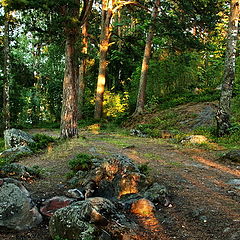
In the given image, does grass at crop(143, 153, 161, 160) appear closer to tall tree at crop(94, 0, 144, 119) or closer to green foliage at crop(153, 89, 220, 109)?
green foliage at crop(153, 89, 220, 109)

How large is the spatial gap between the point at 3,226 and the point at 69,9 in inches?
373

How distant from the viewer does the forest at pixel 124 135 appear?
4039 millimetres

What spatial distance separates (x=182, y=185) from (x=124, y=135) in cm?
930

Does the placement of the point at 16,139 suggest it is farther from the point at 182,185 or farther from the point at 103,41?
the point at 103,41

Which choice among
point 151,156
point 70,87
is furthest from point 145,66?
point 151,156

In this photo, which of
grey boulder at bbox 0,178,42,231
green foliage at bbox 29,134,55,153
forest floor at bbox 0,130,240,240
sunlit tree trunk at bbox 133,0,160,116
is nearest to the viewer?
forest floor at bbox 0,130,240,240

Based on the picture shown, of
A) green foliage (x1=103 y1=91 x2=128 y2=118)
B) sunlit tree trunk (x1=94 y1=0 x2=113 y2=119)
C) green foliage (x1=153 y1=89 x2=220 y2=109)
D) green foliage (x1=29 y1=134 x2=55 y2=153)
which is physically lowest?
green foliage (x1=29 y1=134 x2=55 y2=153)

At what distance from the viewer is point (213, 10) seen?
67.6 ft

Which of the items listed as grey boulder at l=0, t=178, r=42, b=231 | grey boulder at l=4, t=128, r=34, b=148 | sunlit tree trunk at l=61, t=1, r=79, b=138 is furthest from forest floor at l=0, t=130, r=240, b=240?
grey boulder at l=4, t=128, r=34, b=148

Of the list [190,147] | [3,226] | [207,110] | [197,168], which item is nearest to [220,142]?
[190,147]

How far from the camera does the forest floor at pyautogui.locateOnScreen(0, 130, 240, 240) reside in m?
A: 3.84

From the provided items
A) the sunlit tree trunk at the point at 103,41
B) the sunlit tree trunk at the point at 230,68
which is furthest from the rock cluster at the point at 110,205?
the sunlit tree trunk at the point at 103,41

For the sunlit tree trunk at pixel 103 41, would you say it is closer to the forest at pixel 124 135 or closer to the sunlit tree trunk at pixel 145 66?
the forest at pixel 124 135

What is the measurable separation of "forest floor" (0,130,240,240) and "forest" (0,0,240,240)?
1.1 inches
